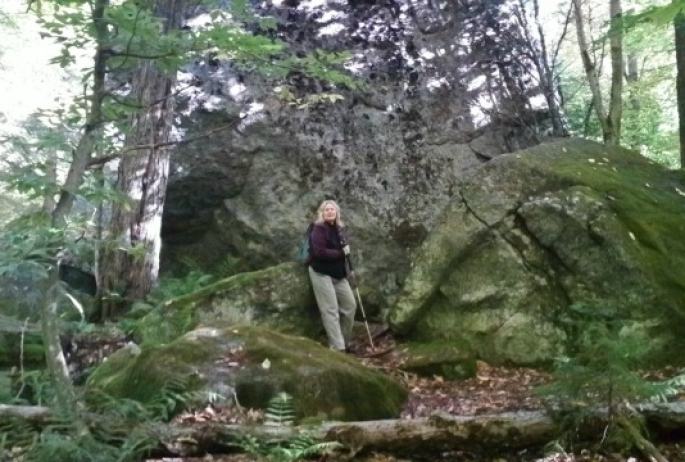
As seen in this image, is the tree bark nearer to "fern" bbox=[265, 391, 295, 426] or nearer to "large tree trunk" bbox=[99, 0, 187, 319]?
"fern" bbox=[265, 391, 295, 426]

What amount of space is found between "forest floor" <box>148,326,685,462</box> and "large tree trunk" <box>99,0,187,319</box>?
3243mm

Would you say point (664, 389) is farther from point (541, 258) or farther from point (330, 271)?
point (330, 271)

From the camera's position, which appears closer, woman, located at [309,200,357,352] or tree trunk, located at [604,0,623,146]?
woman, located at [309,200,357,352]

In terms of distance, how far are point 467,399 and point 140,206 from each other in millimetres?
5395

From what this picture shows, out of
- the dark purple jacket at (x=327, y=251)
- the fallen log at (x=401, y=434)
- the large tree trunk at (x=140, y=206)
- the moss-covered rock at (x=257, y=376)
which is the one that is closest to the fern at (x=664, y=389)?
the fallen log at (x=401, y=434)

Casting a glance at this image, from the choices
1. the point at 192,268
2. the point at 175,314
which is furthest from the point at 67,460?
the point at 192,268

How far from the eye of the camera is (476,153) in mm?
11375

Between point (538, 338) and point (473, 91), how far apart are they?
19.6 ft

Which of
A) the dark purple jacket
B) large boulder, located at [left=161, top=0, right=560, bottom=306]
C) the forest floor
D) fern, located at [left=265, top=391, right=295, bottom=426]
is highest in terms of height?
large boulder, located at [left=161, top=0, right=560, bottom=306]

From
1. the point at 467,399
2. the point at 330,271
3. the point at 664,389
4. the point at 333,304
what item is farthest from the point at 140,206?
the point at 664,389

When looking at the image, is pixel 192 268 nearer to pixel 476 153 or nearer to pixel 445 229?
pixel 445 229

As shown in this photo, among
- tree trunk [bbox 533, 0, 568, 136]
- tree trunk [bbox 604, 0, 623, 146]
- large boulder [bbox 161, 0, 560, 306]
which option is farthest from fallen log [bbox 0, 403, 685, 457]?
tree trunk [bbox 533, 0, 568, 136]

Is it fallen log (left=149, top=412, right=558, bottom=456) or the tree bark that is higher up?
the tree bark

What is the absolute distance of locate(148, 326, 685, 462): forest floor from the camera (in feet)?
13.4
